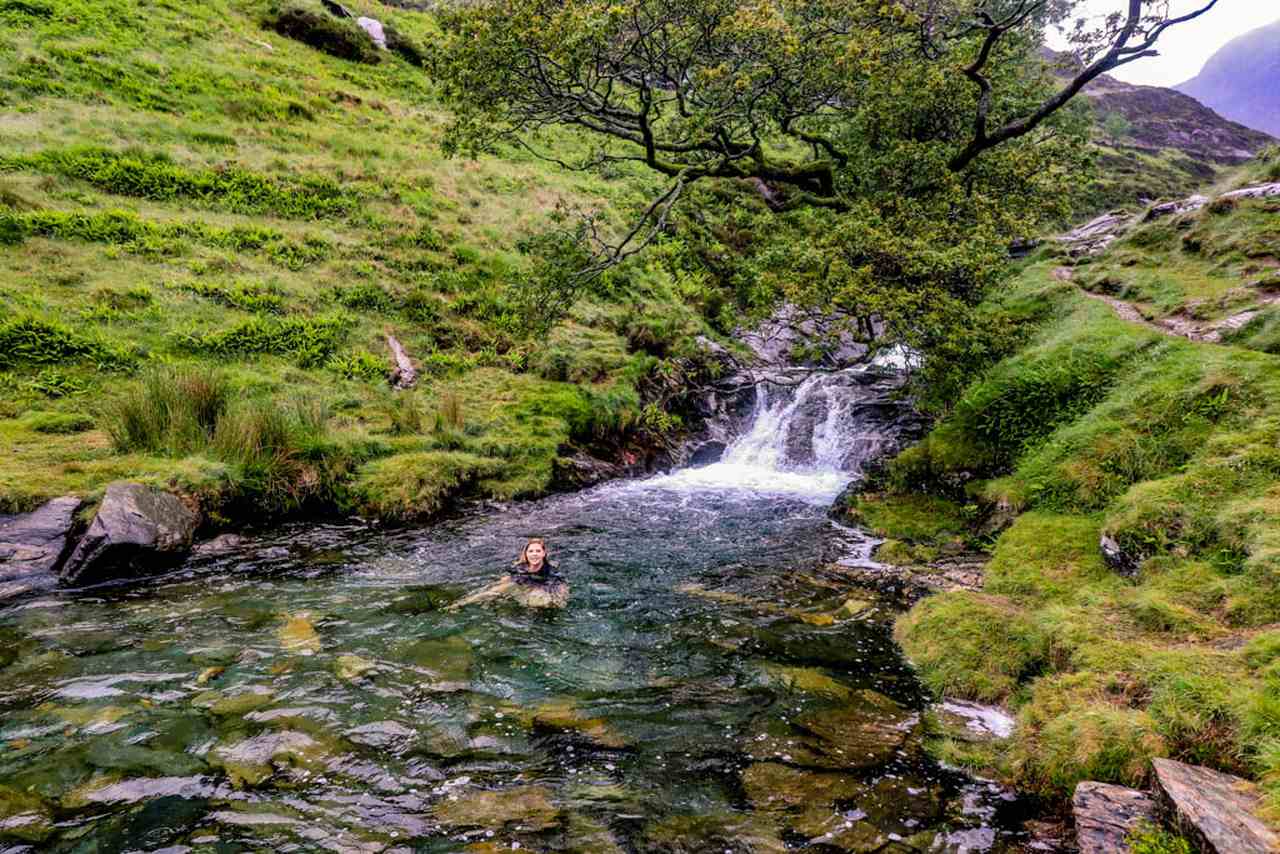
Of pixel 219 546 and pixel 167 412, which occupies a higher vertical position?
pixel 167 412

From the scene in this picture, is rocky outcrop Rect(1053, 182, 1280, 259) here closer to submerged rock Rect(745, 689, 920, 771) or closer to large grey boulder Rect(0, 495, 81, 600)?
submerged rock Rect(745, 689, 920, 771)

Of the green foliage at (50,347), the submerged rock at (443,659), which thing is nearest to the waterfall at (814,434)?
the submerged rock at (443,659)

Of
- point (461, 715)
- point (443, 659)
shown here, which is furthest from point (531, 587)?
point (461, 715)

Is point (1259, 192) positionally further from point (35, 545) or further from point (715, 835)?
point (35, 545)

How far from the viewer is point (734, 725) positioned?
18.1 feet

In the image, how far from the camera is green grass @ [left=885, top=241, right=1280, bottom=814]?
14.7 feet

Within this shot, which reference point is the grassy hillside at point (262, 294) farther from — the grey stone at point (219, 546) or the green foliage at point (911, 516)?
the green foliage at point (911, 516)

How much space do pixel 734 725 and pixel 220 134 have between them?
86.1 ft

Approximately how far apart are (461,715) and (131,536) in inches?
234

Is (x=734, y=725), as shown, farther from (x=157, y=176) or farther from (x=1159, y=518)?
(x=157, y=176)

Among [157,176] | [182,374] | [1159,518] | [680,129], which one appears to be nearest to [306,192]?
[157,176]

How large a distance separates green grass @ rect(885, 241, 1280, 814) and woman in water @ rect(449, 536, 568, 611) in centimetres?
431

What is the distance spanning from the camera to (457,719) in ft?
17.9

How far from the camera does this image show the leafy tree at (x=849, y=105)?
11828mm
